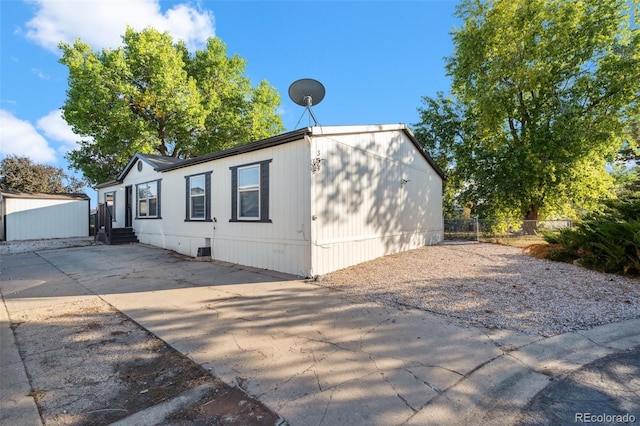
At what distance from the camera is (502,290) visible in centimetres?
550

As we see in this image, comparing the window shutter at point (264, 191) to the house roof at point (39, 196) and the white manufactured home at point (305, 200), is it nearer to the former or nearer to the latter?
the white manufactured home at point (305, 200)

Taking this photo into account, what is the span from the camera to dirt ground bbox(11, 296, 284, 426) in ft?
7.69

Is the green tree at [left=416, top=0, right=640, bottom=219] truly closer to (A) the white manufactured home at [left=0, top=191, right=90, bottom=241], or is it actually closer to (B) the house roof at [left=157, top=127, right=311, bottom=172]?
Answer: (B) the house roof at [left=157, top=127, right=311, bottom=172]

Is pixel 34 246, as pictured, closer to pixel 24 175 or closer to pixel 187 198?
pixel 187 198

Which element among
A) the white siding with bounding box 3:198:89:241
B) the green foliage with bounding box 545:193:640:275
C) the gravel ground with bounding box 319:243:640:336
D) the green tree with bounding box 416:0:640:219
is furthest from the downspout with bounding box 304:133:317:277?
the white siding with bounding box 3:198:89:241

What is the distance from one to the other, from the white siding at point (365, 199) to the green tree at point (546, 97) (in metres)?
7.38

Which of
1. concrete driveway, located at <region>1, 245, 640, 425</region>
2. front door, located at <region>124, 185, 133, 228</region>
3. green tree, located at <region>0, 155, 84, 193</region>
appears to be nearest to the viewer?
concrete driveway, located at <region>1, 245, 640, 425</region>

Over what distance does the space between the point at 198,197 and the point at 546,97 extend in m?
17.0

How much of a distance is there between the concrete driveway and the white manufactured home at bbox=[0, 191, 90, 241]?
14.6 m

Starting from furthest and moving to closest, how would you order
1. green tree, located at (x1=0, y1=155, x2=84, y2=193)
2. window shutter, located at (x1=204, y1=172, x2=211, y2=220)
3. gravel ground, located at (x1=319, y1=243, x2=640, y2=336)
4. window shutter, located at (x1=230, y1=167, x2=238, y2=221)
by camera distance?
green tree, located at (x1=0, y1=155, x2=84, y2=193) → window shutter, located at (x1=204, y1=172, x2=211, y2=220) → window shutter, located at (x1=230, y1=167, x2=238, y2=221) → gravel ground, located at (x1=319, y1=243, x2=640, y2=336)

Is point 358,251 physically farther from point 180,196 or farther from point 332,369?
point 180,196

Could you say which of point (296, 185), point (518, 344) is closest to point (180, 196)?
point (296, 185)

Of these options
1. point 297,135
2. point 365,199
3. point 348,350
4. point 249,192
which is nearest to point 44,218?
point 249,192

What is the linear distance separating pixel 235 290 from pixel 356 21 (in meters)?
9.84
